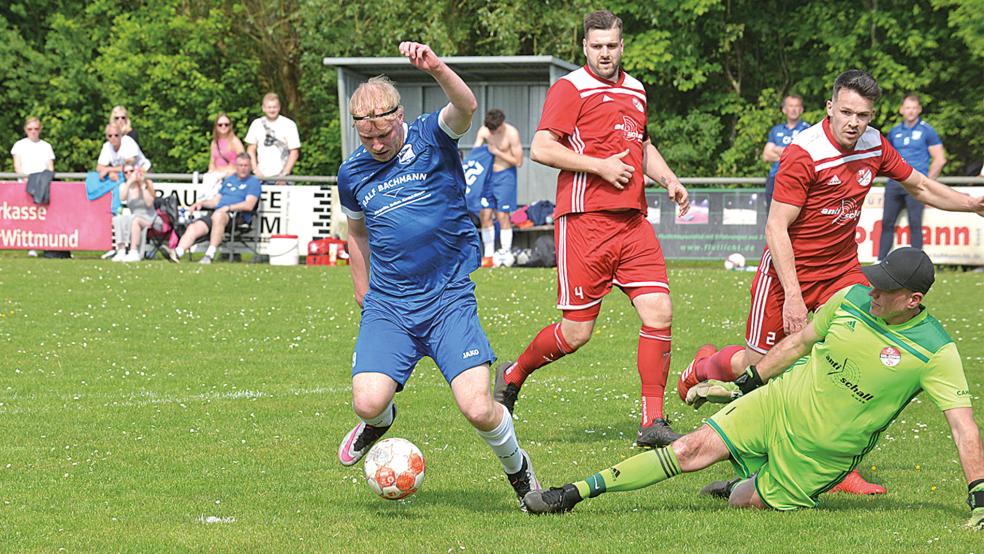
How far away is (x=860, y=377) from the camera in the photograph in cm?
636

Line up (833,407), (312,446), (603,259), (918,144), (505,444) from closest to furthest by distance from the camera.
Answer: (833,407), (505,444), (312,446), (603,259), (918,144)

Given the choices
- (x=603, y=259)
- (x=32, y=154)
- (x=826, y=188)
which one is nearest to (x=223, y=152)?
(x=32, y=154)

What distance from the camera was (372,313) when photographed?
7047mm

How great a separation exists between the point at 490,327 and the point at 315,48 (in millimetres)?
22364

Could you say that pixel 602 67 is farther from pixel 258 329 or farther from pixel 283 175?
pixel 283 175

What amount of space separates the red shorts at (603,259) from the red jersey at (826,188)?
82 centimetres

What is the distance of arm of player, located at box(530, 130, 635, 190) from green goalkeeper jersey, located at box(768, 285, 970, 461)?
2.16m

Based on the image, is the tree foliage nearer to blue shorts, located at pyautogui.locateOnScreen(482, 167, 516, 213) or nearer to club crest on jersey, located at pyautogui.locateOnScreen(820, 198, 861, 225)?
blue shorts, located at pyautogui.locateOnScreen(482, 167, 516, 213)

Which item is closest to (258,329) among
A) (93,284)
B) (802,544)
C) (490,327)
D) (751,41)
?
(490,327)

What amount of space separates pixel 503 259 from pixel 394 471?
15138mm

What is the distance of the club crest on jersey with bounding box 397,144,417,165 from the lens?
6.93 meters

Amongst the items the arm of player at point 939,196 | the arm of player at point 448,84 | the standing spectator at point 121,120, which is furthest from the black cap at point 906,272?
the standing spectator at point 121,120

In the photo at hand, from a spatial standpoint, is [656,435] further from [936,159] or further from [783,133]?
[783,133]

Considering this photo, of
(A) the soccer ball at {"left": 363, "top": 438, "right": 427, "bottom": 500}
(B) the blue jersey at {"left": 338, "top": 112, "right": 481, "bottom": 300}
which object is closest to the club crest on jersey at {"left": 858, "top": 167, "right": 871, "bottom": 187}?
(B) the blue jersey at {"left": 338, "top": 112, "right": 481, "bottom": 300}
